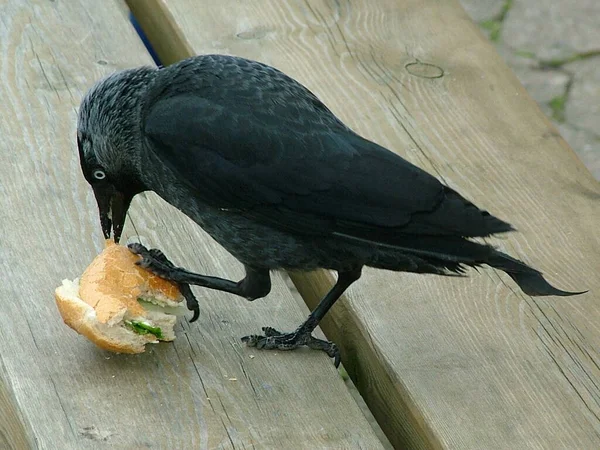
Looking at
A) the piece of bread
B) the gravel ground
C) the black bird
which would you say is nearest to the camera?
the piece of bread

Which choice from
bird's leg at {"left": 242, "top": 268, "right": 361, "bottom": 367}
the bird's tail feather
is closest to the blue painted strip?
bird's leg at {"left": 242, "top": 268, "right": 361, "bottom": 367}

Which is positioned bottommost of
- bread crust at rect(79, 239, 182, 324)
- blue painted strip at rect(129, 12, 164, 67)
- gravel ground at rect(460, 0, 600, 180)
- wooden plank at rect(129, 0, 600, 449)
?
gravel ground at rect(460, 0, 600, 180)

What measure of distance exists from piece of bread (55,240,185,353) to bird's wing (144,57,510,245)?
279mm

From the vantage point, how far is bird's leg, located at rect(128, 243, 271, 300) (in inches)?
106

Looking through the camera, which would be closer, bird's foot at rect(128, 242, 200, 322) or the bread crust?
the bread crust

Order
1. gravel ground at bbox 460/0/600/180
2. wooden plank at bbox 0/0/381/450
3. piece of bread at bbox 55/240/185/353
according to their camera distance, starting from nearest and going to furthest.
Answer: wooden plank at bbox 0/0/381/450 → piece of bread at bbox 55/240/185/353 → gravel ground at bbox 460/0/600/180

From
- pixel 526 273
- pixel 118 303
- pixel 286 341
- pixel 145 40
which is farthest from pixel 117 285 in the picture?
pixel 145 40

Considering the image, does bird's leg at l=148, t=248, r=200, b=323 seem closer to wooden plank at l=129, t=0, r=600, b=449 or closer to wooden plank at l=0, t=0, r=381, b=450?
wooden plank at l=0, t=0, r=381, b=450

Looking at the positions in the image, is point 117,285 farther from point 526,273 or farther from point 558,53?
point 558,53

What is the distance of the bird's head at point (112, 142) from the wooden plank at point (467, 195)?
59cm

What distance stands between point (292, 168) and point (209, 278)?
36 cm

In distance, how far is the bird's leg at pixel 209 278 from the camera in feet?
8.85

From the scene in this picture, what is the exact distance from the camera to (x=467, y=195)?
3.10 m

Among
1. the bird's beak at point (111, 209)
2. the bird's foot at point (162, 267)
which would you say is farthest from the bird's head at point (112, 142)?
the bird's foot at point (162, 267)
